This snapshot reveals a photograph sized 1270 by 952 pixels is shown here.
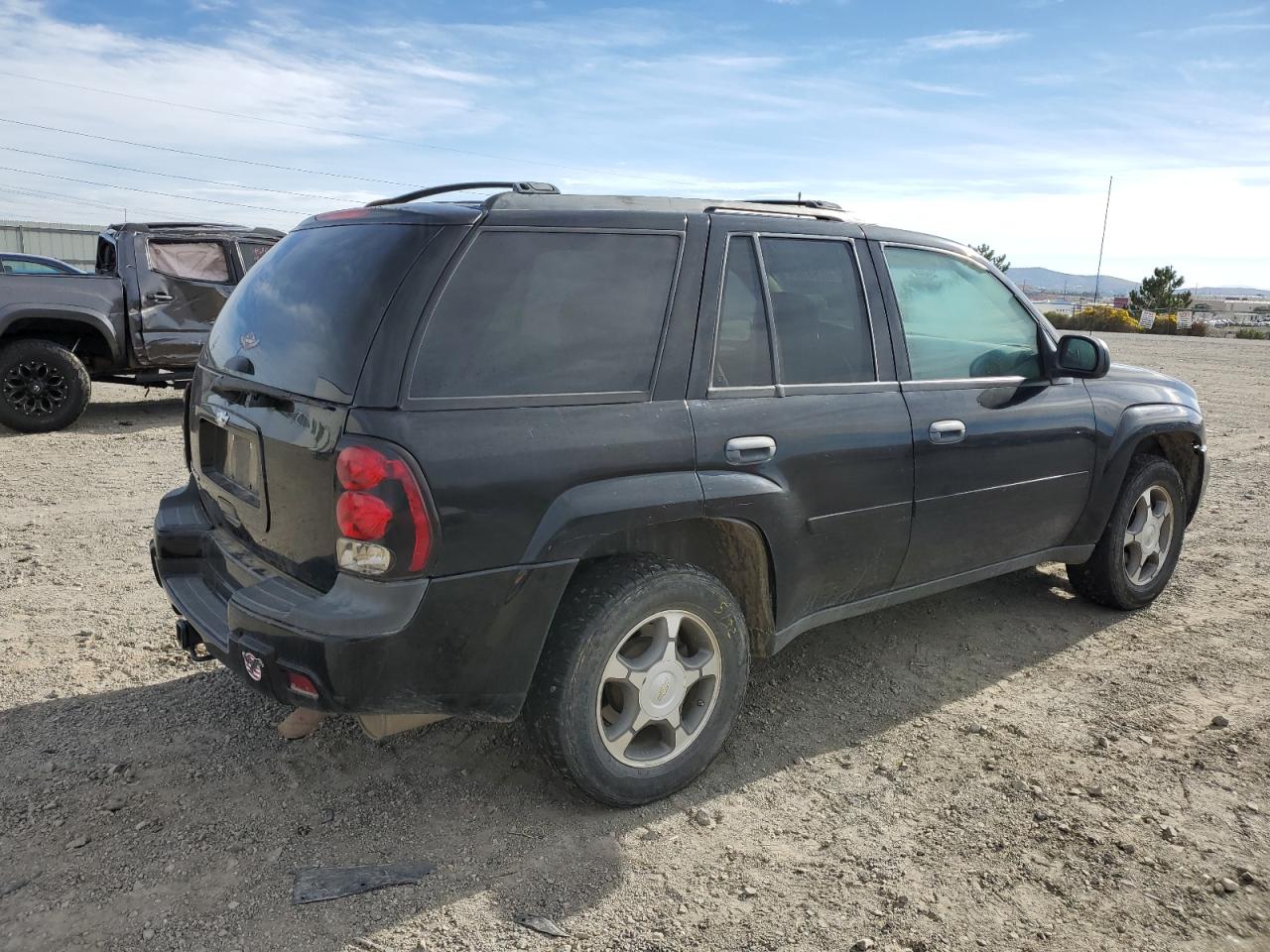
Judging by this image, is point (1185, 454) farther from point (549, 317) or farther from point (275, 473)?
point (275, 473)

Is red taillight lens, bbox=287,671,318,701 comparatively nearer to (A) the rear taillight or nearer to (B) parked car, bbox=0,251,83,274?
(A) the rear taillight

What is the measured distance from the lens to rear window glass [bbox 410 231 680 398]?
2.72 m

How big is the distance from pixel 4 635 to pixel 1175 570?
5987mm

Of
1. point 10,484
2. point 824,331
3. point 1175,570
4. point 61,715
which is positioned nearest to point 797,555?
point 824,331

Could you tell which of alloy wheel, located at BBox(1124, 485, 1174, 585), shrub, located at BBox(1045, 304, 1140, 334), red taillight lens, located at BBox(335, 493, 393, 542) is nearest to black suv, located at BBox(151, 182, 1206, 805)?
red taillight lens, located at BBox(335, 493, 393, 542)

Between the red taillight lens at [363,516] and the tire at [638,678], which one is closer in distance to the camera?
the red taillight lens at [363,516]

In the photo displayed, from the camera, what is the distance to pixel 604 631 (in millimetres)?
2887

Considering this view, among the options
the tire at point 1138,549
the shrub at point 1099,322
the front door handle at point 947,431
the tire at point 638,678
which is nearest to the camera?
the tire at point 638,678

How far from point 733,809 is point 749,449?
114cm

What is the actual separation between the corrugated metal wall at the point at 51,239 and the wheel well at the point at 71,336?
35.6 meters

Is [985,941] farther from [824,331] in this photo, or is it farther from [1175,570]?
[1175,570]

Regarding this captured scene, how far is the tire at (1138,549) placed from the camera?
4738mm

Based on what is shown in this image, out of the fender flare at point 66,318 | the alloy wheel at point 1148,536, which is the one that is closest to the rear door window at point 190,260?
the fender flare at point 66,318

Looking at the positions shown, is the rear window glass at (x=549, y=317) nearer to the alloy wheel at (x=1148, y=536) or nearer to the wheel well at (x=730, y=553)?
the wheel well at (x=730, y=553)
